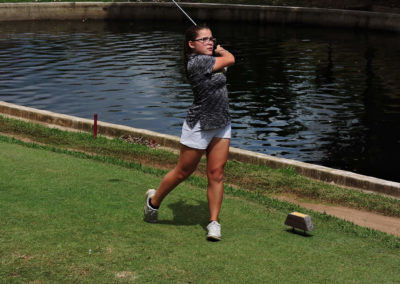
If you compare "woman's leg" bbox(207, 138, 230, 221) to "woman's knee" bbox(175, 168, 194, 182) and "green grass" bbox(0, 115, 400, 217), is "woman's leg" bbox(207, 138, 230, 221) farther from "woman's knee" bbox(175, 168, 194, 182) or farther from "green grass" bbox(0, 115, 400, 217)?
"green grass" bbox(0, 115, 400, 217)

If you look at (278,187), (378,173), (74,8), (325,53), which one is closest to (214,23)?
(74,8)

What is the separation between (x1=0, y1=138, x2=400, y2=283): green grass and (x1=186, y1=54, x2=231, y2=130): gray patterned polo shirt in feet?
3.38

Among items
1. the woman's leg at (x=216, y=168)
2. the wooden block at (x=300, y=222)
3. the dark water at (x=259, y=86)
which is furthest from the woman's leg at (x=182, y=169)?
the dark water at (x=259, y=86)

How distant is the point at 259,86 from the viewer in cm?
2142

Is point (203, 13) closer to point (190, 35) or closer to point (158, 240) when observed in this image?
point (190, 35)

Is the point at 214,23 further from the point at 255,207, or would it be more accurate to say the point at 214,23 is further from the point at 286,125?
the point at 255,207

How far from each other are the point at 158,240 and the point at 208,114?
1.17 m

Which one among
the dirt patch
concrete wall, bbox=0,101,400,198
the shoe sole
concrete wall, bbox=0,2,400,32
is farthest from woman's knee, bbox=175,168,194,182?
concrete wall, bbox=0,2,400,32

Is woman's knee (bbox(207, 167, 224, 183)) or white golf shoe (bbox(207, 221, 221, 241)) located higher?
woman's knee (bbox(207, 167, 224, 183))

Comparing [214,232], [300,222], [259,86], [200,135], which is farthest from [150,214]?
[259,86]

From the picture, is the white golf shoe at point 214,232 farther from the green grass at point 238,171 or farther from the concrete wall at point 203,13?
the concrete wall at point 203,13

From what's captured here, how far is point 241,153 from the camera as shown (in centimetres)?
1053

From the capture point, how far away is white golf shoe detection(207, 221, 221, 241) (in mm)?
5848

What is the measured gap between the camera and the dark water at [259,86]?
48.9ft
